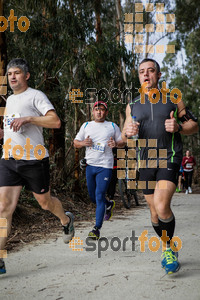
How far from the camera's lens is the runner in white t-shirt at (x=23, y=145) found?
4.01 metres

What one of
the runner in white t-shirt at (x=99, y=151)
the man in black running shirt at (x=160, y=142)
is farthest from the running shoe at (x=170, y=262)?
the runner in white t-shirt at (x=99, y=151)

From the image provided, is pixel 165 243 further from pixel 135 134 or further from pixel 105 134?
pixel 105 134

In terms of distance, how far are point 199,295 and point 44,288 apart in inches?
52.4

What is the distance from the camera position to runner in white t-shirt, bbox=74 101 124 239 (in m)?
6.06

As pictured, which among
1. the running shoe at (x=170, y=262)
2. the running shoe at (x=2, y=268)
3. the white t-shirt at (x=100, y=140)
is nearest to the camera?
the running shoe at (x=170, y=262)

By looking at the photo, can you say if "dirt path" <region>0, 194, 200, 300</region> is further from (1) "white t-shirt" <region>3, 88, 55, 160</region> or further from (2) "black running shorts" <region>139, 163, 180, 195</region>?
(1) "white t-shirt" <region>3, 88, 55, 160</region>

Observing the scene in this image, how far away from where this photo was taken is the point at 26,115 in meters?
4.09

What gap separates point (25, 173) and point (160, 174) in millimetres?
1376

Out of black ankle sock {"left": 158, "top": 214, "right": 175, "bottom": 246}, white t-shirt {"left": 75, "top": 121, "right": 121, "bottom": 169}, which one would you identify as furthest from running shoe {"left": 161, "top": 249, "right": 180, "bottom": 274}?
Result: white t-shirt {"left": 75, "top": 121, "right": 121, "bottom": 169}

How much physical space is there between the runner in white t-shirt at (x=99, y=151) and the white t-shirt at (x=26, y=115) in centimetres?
204

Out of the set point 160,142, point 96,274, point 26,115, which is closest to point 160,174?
point 160,142

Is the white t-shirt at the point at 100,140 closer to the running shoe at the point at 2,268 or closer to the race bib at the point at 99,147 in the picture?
the race bib at the point at 99,147

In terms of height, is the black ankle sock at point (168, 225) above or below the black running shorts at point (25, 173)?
below

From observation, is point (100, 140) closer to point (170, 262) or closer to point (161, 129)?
point (161, 129)
